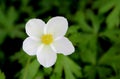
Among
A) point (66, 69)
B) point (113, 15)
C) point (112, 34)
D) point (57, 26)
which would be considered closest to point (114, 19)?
point (113, 15)

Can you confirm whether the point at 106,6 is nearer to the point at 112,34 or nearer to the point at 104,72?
the point at 112,34

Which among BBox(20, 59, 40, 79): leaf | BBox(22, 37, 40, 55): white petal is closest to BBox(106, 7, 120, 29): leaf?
BBox(20, 59, 40, 79): leaf

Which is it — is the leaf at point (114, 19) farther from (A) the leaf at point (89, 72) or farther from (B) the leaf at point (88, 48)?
(A) the leaf at point (89, 72)

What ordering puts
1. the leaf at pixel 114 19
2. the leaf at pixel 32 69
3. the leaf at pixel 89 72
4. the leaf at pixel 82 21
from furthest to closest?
the leaf at pixel 82 21
the leaf at pixel 114 19
the leaf at pixel 89 72
the leaf at pixel 32 69

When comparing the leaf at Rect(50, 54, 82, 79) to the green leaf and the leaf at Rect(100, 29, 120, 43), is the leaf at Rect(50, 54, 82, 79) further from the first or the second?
the green leaf

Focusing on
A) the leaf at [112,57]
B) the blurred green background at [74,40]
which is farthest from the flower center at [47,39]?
the leaf at [112,57]

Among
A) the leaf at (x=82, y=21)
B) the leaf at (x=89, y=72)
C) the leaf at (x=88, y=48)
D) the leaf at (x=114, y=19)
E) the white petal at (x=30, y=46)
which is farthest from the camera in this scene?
the leaf at (x=82, y=21)

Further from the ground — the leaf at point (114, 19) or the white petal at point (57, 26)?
the white petal at point (57, 26)

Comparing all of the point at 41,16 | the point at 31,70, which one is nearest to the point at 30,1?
the point at 41,16
